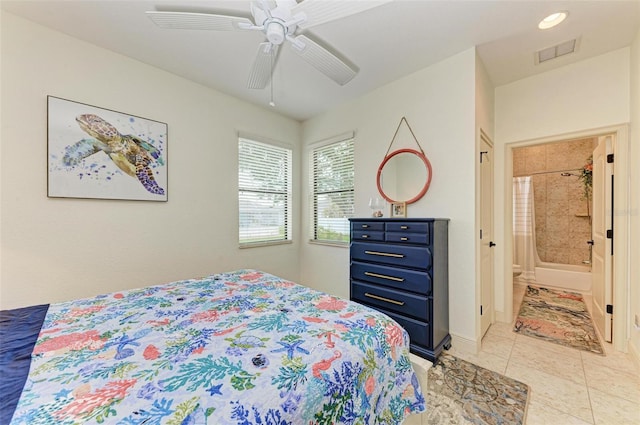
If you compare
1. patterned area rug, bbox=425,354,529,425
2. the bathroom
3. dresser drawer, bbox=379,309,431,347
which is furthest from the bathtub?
dresser drawer, bbox=379,309,431,347

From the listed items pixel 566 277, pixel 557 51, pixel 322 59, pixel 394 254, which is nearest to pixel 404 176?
pixel 394 254

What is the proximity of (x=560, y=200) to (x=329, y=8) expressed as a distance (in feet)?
18.1

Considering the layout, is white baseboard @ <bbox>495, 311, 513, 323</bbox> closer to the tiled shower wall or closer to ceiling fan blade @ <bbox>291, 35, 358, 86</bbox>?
the tiled shower wall

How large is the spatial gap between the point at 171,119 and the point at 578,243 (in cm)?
649

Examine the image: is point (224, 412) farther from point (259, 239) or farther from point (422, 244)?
point (259, 239)

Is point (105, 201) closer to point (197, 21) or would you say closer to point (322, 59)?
point (197, 21)

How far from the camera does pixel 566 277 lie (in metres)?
4.00

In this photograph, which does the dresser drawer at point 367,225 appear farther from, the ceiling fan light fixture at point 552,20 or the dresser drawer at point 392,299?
the ceiling fan light fixture at point 552,20

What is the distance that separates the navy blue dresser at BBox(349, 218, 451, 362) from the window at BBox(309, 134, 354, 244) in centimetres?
81

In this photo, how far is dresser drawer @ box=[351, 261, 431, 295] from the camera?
2.09m

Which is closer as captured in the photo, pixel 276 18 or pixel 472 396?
pixel 276 18

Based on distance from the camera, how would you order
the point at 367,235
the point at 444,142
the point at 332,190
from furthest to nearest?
the point at 332,190 → the point at 367,235 → the point at 444,142

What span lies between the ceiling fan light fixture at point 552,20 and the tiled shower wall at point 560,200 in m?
3.00

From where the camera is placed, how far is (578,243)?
4395mm
